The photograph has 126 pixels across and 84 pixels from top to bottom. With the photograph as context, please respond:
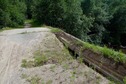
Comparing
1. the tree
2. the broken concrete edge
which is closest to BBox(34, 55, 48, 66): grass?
the broken concrete edge

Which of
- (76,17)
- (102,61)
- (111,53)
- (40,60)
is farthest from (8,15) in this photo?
(111,53)

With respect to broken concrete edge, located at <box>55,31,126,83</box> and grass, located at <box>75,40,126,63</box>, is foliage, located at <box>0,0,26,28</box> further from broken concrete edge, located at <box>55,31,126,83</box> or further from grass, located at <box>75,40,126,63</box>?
grass, located at <box>75,40,126,63</box>

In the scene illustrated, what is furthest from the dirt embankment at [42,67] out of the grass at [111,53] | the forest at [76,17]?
the forest at [76,17]

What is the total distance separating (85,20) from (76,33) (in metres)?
1.81

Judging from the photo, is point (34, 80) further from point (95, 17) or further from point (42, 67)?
point (95, 17)

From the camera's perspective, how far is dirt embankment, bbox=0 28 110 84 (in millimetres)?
4812

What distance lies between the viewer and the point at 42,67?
567 cm

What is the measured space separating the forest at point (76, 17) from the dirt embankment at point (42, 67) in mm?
9251

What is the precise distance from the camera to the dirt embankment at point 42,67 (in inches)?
189

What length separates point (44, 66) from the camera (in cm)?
572

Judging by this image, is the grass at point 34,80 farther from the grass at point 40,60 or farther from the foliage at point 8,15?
the foliage at point 8,15

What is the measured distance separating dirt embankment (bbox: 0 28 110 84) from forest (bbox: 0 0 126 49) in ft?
30.4

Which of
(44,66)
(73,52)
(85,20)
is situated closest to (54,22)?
(85,20)

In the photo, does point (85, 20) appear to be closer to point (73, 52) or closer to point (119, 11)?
point (119, 11)
